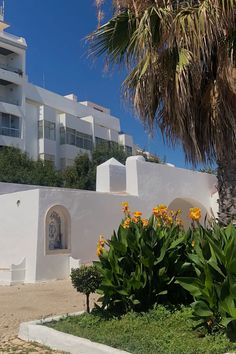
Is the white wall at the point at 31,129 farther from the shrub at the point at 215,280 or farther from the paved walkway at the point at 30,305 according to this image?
the shrub at the point at 215,280

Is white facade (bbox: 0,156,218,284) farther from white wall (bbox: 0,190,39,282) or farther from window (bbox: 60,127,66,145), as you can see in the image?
window (bbox: 60,127,66,145)

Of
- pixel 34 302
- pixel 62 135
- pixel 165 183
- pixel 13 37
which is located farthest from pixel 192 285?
pixel 13 37

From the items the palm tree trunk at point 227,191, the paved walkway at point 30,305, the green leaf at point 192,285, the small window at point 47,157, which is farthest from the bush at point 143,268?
the small window at point 47,157

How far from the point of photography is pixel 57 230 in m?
14.7

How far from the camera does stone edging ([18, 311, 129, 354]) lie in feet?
17.8

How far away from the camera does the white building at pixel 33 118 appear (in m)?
44.6

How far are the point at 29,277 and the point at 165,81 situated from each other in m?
8.06

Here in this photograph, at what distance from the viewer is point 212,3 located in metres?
7.43

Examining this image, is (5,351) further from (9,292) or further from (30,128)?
(30,128)

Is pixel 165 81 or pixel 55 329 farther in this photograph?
pixel 165 81

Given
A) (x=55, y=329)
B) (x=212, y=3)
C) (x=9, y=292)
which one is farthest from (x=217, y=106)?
(x=9, y=292)

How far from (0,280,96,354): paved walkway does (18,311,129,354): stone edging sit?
0.13 meters

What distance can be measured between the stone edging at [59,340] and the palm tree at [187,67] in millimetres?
3281

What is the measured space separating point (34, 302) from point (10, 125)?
3564cm
